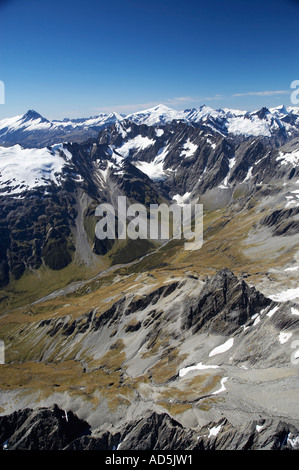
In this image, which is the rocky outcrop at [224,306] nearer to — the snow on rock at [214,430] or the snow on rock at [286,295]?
the snow on rock at [286,295]

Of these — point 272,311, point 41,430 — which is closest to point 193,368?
point 272,311

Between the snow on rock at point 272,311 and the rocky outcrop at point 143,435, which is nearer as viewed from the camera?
the rocky outcrop at point 143,435

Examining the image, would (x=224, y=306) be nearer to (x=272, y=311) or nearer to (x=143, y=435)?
(x=272, y=311)

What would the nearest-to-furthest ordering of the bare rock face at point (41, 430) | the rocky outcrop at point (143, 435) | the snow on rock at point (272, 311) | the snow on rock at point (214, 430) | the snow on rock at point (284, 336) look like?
the rocky outcrop at point (143, 435) < the snow on rock at point (214, 430) < the bare rock face at point (41, 430) < the snow on rock at point (284, 336) < the snow on rock at point (272, 311)

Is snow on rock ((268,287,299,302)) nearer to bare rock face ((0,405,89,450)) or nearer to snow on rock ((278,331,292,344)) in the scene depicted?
snow on rock ((278,331,292,344))

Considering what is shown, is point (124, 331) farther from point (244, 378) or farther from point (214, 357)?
point (244, 378)

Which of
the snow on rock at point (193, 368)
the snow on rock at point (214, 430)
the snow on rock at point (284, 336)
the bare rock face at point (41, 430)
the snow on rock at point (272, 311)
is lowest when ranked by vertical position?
the snow on rock at point (193, 368)

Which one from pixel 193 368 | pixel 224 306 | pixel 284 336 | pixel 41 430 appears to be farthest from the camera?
pixel 224 306

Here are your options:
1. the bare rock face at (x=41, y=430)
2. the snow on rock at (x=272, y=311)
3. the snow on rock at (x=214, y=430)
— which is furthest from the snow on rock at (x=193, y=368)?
the bare rock face at (x=41, y=430)

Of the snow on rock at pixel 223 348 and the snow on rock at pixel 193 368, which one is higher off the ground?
the snow on rock at pixel 223 348

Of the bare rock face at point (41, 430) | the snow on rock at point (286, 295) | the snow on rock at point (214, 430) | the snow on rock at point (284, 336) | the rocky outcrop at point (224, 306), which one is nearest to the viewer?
the snow on rock at point (214, 430)

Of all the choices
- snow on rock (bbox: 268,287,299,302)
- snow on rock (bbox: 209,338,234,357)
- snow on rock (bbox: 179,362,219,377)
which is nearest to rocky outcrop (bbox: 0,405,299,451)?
snow on rock (bbox: 179,362,219,377)
